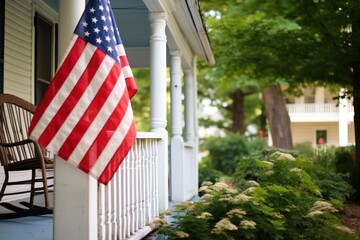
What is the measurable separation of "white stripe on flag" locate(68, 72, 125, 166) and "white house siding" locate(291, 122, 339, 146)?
30.9 m

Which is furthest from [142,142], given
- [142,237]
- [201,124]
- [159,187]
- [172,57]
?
[201,124]

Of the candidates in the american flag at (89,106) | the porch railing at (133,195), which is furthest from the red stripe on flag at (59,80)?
the porch railing at (133,195)

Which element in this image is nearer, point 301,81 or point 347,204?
point 347,204

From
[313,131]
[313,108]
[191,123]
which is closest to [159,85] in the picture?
[191,123]

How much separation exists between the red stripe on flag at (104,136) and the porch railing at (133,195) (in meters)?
0.41

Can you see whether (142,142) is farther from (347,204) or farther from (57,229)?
(347,204)

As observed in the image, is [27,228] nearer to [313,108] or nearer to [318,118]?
[318,118]

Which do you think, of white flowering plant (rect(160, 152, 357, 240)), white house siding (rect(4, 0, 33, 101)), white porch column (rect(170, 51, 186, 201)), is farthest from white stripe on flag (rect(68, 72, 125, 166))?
white porch column (rect(170, 51, 186, 201))

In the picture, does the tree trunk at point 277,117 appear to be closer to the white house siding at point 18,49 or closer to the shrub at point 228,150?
the shrub at point 228,150

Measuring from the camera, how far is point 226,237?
171 inches

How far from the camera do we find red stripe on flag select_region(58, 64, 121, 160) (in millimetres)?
3537

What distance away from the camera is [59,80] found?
11.7ft

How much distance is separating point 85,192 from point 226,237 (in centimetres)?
135

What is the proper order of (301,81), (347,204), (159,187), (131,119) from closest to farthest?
(131,119) < (159,187) < (347,204) < (301,81)
